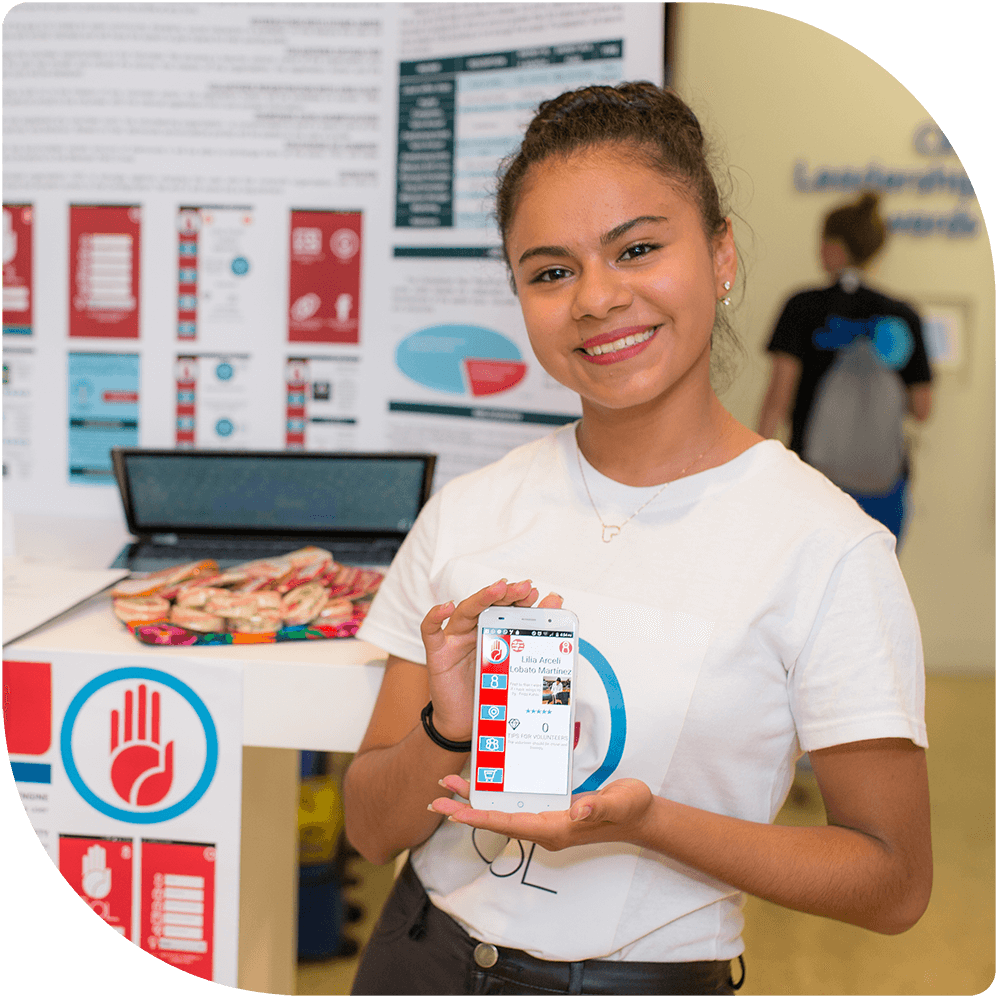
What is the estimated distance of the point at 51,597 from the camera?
139 centimetres

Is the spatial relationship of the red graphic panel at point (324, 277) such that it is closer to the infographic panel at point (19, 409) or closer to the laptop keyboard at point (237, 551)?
the laptop keyboard at point (237, 551)

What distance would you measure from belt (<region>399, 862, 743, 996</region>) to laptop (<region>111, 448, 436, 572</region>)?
30.5 inches

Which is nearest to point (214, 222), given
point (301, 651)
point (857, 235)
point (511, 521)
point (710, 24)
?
point (301, 651)

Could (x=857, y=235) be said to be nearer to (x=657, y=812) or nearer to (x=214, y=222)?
(x=214, y=222)

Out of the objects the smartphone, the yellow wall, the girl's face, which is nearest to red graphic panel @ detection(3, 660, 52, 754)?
→ the smartphone

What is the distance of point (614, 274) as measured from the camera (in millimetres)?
912

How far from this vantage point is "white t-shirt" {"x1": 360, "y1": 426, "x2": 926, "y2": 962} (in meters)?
0.88

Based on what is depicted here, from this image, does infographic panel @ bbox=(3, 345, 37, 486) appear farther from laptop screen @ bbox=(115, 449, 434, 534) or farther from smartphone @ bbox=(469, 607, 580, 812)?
smartphone @ bbox=(469, 607, 580, 812)

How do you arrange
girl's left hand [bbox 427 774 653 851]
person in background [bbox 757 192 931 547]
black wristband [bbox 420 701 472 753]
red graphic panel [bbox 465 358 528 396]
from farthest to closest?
1. person in background [bbox 757 192 931 547]
2. red graphic panel [bbox 465 358 528 396]
3. black wristband [bbox 420 701 472 753]
4. girl's left hand [bbox 427 774 653 851]

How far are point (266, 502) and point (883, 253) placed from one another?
3105mm

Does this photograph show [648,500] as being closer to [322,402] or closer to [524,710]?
[524,710]

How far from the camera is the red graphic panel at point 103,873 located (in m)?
1.26

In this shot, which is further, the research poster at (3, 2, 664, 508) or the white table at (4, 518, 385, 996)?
the research poster at (3, 2, 664, 508)

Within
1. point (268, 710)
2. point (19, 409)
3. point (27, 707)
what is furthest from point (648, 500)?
point (19, 409)
